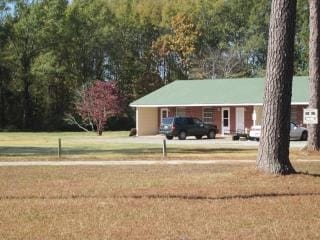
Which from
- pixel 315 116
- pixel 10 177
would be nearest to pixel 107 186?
pixel 10 177

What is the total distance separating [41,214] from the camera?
392 inches

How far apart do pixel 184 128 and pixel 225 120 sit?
698cm

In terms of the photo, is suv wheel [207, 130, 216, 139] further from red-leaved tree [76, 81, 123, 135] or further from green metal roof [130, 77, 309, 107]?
red-leaved tree [76, 81, 123, 135]

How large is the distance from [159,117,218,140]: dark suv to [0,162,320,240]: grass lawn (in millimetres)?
27454

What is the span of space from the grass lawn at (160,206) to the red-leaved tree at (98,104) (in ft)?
141

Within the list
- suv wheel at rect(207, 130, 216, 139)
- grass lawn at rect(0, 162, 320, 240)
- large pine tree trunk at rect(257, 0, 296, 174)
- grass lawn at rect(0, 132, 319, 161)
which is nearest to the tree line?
suv wheel at rect(207, 130, 216, 139)

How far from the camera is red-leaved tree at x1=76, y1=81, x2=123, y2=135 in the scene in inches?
2386

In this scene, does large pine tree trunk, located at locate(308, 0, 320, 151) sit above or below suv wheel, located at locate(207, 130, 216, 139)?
above

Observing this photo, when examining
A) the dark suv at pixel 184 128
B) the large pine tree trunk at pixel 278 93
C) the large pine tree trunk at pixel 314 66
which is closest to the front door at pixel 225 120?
the dark suv at pixel 184 128

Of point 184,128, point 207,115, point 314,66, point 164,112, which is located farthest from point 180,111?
point 314,66

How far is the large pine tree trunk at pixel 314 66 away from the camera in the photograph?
25234mm

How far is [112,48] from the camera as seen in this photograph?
78688mm

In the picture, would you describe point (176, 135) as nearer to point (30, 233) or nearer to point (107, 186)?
point (107, 186)

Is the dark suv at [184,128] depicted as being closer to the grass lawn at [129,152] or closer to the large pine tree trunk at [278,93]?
the grass lawn at [129,152]
